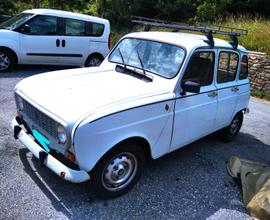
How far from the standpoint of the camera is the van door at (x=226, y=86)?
478 cm

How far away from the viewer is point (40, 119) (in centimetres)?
338

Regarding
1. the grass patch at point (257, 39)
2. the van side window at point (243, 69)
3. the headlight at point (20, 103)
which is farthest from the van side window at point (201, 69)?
the grass patch at point (257, 39)

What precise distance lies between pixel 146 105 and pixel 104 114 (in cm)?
60

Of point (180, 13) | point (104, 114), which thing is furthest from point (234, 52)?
point (180, 13)

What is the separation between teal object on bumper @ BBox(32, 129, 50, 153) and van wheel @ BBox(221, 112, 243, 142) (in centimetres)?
333

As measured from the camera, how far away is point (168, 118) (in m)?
3.79

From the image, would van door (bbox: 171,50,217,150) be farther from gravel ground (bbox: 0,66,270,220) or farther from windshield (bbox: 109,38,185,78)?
gravel ground (bbox: 0,66,270,220)

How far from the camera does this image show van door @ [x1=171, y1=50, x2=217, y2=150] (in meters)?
4.00

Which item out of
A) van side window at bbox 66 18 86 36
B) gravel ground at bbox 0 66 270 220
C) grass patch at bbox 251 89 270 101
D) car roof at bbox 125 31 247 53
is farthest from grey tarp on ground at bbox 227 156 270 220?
van side window at bbox 66 18 86 36

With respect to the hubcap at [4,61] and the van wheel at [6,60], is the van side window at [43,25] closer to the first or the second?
the van wheel at [6,60]

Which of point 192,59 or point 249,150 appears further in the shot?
point 249,150

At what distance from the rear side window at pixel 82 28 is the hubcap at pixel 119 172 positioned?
6599 millimetres

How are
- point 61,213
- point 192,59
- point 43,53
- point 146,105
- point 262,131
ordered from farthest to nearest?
point 43,53 < point 262,131 < point 192,59 < point 146,105 < point 61,213

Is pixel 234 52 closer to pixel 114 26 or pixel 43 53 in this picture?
pixel 43 53
